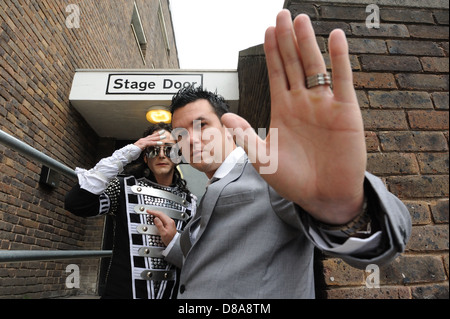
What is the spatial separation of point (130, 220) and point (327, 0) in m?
1.83

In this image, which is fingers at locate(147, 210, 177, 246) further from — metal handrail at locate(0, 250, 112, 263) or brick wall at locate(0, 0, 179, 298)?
brick wall at locate(0, 0, 179, 298)

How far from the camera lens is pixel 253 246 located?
80 cm

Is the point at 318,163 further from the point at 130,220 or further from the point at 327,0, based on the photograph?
the point at 327,0

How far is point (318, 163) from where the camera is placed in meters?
0.66

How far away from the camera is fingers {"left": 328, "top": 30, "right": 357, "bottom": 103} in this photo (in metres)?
0.61

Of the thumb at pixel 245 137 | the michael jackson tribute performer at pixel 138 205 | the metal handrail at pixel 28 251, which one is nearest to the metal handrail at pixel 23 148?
the metal handrail at pixel 28 251

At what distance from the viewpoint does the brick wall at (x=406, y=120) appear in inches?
47.3

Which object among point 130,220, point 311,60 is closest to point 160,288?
point 130,220

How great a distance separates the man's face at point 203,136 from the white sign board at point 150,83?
2888 millimetres

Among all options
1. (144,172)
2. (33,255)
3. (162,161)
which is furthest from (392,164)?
(33,255)

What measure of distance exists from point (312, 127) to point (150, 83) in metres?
3.99

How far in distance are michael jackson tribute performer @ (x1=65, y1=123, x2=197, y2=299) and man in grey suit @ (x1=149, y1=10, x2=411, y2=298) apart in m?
0.64

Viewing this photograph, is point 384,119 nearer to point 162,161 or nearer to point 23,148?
point 162,161
